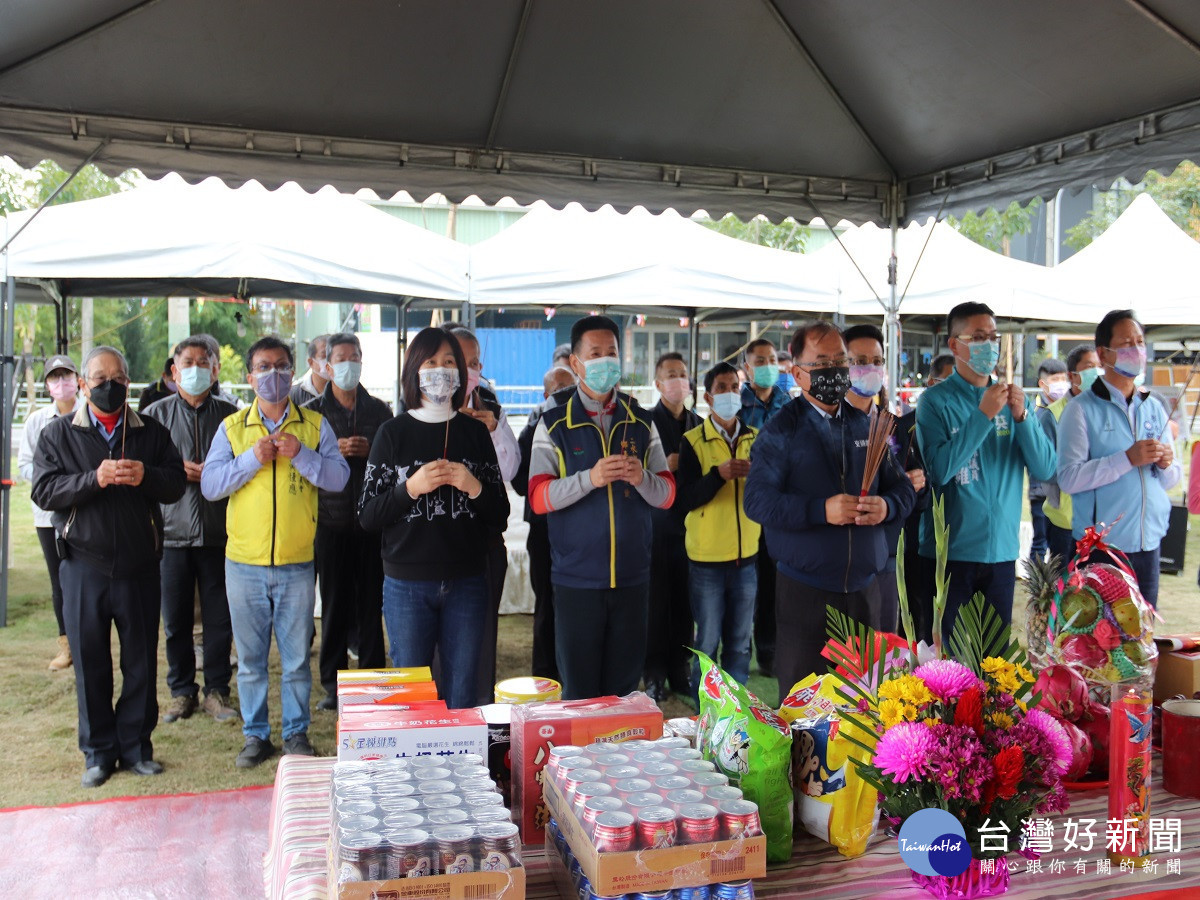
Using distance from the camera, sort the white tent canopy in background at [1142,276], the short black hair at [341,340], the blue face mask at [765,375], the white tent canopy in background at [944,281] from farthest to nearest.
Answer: the white tent canopy in background at [1142,276]
the white tent canopy in background at [944,281]
the blue face mask at [765,375]
the short black hair at [341,340]

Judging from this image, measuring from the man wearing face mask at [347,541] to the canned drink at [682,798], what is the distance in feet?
12.2

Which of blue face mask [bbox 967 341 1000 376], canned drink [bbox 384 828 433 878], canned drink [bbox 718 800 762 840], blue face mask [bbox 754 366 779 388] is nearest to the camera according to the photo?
canned drink [bbox 384 828 433 878]

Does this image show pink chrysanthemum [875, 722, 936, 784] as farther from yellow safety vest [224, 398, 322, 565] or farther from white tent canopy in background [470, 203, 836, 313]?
white tent canopy in background [470, 203, 836, 313]

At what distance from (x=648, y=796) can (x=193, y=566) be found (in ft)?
13.6

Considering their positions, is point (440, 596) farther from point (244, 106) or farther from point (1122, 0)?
point (1122, 0)

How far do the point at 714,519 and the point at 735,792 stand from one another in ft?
11.0

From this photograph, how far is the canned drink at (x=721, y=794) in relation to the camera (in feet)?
4.59

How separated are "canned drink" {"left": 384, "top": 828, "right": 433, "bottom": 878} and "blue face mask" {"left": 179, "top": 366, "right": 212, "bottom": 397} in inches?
151

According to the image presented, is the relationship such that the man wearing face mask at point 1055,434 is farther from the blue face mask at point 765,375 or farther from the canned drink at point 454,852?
the canned drink at point 454,852

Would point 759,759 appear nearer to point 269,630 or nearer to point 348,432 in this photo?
point 269,630

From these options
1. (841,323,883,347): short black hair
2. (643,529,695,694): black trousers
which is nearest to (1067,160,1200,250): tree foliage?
(643,529,695,694): black trousers

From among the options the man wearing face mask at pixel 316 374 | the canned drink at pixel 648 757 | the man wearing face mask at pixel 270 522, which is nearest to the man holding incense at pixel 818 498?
the canned drink at pixel 648 757

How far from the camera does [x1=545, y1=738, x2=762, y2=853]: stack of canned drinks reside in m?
1.30

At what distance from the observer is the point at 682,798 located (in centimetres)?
140
